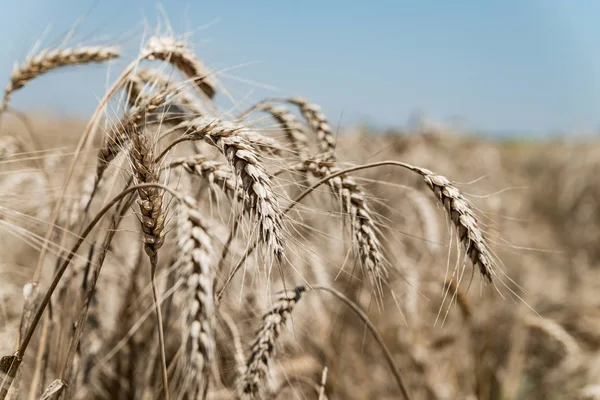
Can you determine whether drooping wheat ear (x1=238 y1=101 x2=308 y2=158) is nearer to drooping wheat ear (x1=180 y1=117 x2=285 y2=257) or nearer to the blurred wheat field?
the blurred wheat field

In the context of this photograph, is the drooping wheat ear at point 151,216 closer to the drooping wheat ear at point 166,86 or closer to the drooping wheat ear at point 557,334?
the drooping wheat ear at point 166,86

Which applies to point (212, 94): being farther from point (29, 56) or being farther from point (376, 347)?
point (376, 347)

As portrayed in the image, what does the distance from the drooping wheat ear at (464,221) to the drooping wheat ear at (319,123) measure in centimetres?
45

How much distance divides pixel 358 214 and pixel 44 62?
1.20m

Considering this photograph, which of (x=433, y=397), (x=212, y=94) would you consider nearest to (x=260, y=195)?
(x=212, y=94)

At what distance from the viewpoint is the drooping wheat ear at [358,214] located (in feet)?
4.55

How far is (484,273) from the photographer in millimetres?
1211

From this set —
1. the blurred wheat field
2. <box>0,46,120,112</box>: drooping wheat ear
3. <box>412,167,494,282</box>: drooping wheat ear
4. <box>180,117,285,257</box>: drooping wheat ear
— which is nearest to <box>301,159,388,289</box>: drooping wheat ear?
the blurred wheat field

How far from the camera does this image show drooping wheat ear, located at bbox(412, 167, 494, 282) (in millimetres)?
1219

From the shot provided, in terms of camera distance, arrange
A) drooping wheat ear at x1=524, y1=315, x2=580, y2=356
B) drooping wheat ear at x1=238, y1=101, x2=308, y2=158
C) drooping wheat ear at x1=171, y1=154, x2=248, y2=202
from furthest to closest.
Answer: drooping wheat ear at x1=524, y1=315, x2=580, y2=356 → drooping wheat ear at x1=238, y1=101, x2=308, y2=158 → drooping wheat ear at x1=171, y1=154, x2=248, y2=202

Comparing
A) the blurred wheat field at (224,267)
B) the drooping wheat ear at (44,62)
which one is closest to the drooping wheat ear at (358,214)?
the blurred wheat field at (224,267)

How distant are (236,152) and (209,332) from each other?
0.38m

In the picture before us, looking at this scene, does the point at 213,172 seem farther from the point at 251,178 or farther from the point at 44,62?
the point at 44,62

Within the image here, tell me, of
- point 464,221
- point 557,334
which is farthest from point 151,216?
point 557,334
